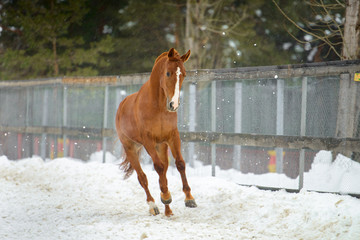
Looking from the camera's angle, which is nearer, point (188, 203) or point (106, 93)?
point (188, 203)

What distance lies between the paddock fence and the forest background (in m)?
2.68

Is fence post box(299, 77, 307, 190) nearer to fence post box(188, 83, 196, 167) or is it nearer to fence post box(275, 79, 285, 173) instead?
fence post box(275, 79, 285, 173)

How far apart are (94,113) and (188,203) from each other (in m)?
5.57

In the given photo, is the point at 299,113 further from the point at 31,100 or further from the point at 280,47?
the point at 31,100

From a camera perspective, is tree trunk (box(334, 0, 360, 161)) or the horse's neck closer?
the horse's neck

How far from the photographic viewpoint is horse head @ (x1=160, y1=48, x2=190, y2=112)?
463cm

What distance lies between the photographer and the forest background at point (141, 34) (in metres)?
11.8

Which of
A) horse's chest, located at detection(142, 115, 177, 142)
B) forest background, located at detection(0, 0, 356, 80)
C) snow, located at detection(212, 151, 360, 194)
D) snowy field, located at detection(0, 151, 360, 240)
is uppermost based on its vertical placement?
forest background, located at detection(0, 0, 356, 80)

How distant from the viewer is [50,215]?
604 centimetres

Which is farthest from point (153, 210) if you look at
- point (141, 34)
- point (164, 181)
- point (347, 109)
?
point (141, 34)

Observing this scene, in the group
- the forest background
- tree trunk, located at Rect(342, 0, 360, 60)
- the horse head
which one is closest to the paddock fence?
tree trunk, located at Rect(342, 0, 360, 60)

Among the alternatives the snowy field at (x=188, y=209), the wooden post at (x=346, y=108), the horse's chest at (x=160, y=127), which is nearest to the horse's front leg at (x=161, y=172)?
the horse's chest at (x=160, y=127)

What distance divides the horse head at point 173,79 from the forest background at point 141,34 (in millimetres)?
5242

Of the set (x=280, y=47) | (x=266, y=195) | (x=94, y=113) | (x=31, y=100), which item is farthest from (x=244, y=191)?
(x=31, y=100)
